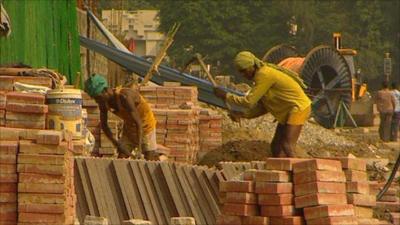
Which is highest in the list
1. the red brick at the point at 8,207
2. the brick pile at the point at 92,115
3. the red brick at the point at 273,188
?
the red brick at the point at 8,207

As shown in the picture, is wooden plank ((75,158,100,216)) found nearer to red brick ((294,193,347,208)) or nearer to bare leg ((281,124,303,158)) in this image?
red brick ((294,193,347,208))

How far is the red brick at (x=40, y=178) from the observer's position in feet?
35.0

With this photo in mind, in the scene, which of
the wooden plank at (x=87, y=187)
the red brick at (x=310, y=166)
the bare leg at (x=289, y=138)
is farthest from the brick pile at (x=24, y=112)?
the bare leg at (x=289, y=138)

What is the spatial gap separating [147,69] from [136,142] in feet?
44.6

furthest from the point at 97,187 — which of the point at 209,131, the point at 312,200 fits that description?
the point at 209,131

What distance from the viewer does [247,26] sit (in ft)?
240

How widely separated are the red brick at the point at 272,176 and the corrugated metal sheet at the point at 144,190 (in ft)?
4.51

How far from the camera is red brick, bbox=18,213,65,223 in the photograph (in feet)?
34.8

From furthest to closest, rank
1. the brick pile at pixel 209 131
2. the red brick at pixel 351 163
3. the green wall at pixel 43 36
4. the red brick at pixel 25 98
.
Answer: the brick pile at pixel 209 131 → the green wall at pixel 43 36 → the red brick at pixel 351 163 → the red brick at pixel 25 98

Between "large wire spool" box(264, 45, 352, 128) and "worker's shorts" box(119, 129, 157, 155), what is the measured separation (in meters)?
20.2

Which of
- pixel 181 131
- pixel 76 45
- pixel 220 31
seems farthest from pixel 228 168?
pixel 220 31

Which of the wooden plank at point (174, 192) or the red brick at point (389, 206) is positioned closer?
the wooden plank at point (174, 192)

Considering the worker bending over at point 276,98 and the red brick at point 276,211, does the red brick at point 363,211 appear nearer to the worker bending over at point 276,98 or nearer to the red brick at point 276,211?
the red brick at point 276,211

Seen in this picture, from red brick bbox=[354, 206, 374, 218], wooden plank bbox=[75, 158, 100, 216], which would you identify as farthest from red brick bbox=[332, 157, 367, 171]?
wooden plank bbox=[75, 158, 100, 216]
